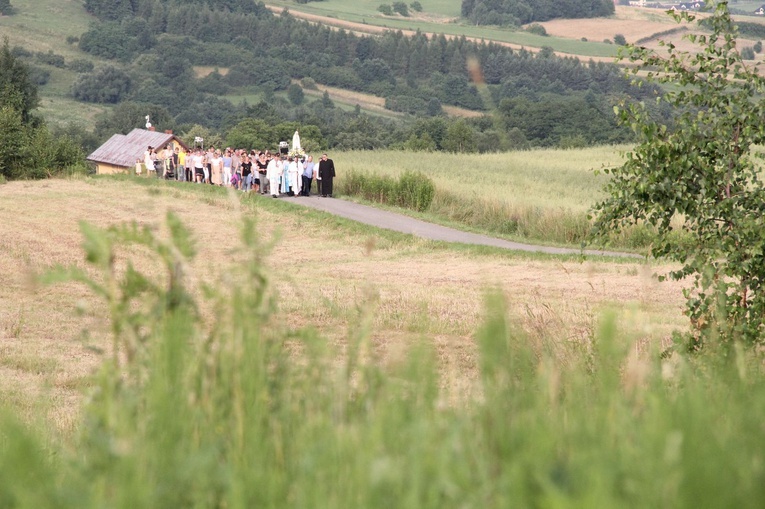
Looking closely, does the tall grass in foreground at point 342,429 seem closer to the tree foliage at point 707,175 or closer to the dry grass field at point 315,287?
the dry grass field at point 315,287

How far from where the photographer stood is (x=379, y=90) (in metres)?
184

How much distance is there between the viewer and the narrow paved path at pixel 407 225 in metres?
30.4

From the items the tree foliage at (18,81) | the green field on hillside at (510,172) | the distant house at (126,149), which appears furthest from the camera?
the distant house at (126,149)

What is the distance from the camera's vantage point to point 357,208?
38406mm

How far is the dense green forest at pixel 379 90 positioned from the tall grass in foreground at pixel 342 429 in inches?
3371

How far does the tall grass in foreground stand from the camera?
6.26 ft

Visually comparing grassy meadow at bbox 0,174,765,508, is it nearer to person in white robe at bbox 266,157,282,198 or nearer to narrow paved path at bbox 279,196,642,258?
narrow paved path at bbox 279,196,642,258

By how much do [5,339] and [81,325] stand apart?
62.2 inches

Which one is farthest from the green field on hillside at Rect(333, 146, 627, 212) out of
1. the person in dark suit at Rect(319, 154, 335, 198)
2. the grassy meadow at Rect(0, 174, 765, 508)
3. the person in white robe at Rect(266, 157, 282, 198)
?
the grassy meadow at Rect(0, 174, 765, 508)

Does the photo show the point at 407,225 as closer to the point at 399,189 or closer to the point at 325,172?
the point at 399,189

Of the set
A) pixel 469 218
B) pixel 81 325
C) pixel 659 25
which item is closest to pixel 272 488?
pixel 81 325

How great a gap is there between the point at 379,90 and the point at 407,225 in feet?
498

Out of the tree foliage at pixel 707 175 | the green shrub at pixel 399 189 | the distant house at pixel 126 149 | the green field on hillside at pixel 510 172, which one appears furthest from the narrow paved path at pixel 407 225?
the distant house at pixel 126 149

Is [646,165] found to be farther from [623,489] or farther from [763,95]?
[623,489]
